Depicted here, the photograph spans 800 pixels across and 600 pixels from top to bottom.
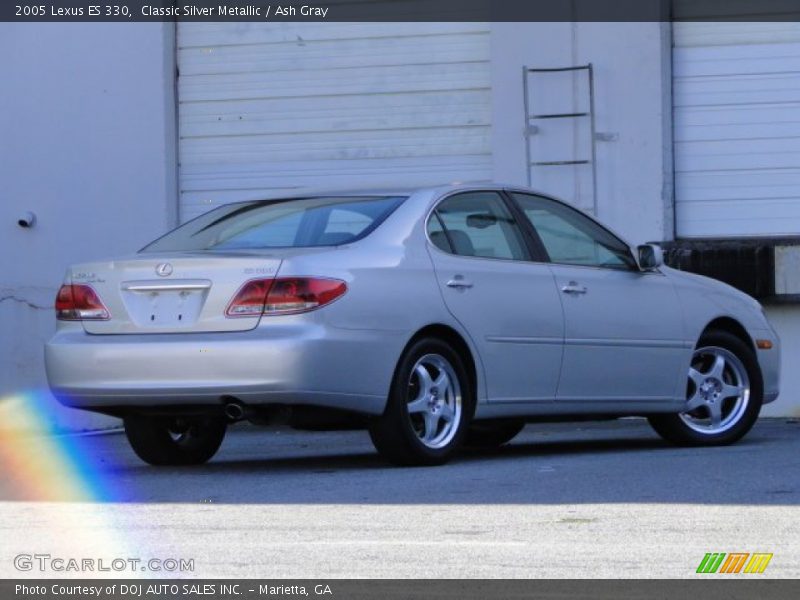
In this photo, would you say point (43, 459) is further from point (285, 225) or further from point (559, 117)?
point (559, 117)

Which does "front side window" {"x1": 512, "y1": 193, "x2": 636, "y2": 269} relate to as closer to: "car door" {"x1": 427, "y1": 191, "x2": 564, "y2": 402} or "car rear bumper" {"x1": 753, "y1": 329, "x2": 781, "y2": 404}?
"car door" {"x1": 427, "y1": 191, "x2": 564, "y2": 402}

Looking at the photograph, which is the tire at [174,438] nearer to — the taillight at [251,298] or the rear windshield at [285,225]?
the rear windshield at [285,225]

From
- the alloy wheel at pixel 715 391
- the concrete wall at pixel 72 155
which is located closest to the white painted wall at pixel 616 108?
the concrete wall at pixel 72 155

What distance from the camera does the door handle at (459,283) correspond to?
30.4ft

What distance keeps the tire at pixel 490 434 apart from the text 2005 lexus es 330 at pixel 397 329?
0.36m

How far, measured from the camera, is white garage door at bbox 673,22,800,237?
14.6 meters

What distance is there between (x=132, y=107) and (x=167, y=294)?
7.38 meters

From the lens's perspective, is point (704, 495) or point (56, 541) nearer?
point (56, 541)

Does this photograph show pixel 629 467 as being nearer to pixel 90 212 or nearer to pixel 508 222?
pixel 508 222

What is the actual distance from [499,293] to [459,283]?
0.34 metres

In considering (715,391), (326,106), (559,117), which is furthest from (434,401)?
(326,106)

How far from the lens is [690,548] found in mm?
6164

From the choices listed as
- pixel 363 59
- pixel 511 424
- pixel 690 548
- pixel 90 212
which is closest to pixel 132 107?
pixel 90 212

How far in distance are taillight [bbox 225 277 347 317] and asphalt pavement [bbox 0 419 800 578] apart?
0.81 meters
